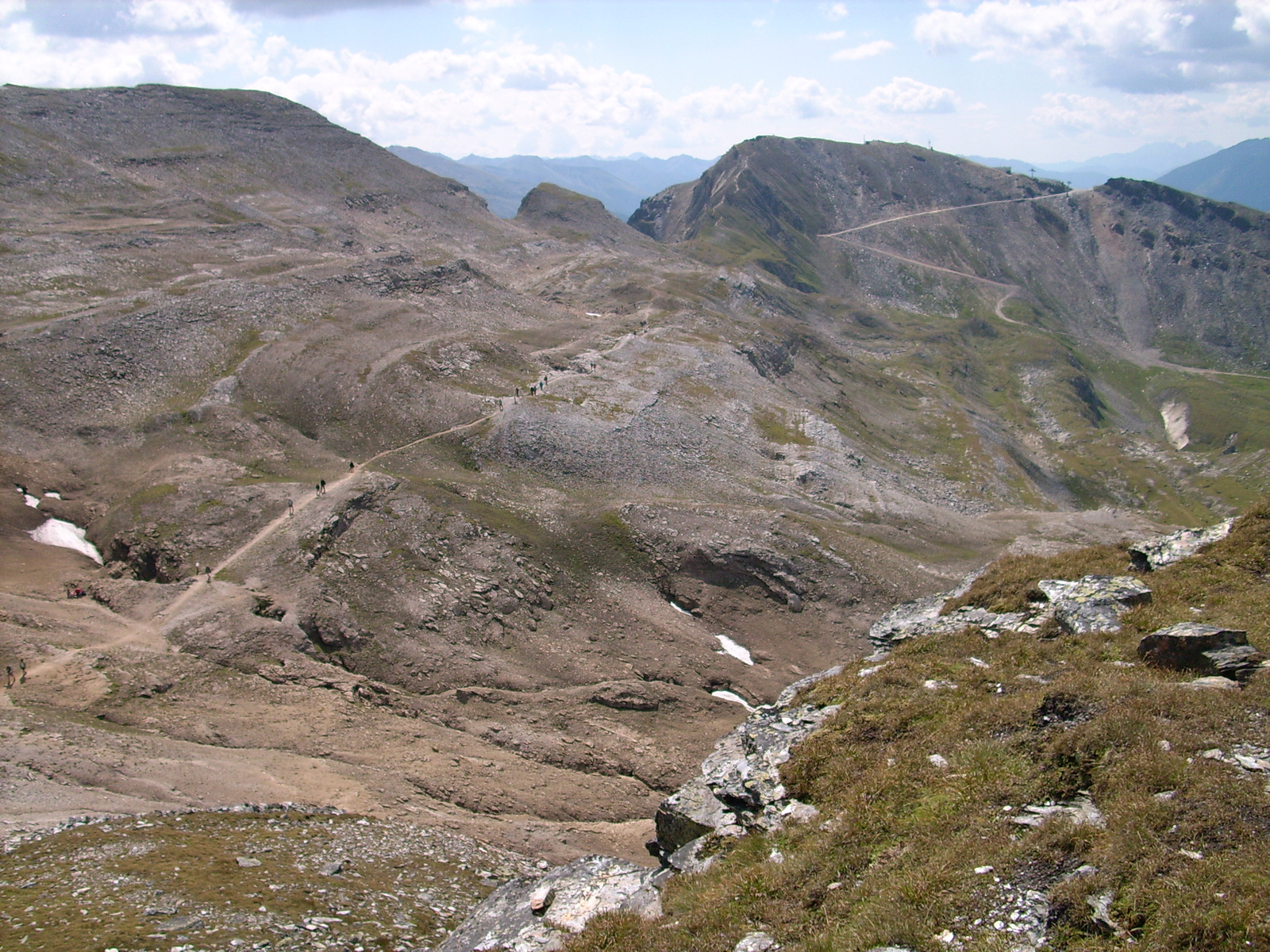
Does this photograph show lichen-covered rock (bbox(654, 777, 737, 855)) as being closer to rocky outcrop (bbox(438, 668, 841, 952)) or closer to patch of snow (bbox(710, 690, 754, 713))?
rocky outcrop (bbox(438, 668, 841, 952))

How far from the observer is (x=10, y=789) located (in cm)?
2717

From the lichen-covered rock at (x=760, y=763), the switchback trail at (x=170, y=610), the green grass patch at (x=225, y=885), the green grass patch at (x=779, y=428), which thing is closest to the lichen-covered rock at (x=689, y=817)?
the lichen-covered rock at (x=760, y=763)

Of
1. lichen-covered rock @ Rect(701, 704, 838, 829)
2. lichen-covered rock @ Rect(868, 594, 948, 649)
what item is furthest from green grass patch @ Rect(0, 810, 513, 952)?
lichen-covered rock @ Rect(868, 594, 948, 649)

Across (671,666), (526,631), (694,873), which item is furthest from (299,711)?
(694,873)

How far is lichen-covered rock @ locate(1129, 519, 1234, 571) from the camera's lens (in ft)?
92.7

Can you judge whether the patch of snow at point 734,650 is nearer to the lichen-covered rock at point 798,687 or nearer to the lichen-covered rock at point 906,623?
the lichen-covered rock at point 906,623

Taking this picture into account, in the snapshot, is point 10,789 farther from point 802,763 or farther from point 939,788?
point 939,788

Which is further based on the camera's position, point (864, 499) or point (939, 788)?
point (864, 499)

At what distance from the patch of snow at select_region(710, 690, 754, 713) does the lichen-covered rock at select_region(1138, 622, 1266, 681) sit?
3181 cm

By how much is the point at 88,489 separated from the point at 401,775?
44727mm

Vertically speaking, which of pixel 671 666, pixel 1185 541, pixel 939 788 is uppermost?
pixel 1185 541

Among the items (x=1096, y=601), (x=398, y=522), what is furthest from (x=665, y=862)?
(x=398, y=522)

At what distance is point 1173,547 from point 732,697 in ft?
97.0

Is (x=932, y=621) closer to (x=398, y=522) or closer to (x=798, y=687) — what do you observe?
(x=798, y=687)
